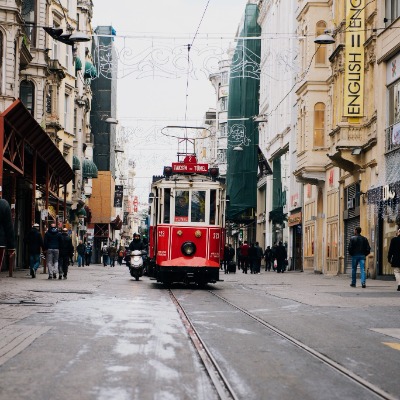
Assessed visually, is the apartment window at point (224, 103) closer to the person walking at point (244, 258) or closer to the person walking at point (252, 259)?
the person walking at point (244, 258)

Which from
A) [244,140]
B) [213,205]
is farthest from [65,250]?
[244,140]

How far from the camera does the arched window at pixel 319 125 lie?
42.6 m

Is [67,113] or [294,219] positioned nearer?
[294,219]

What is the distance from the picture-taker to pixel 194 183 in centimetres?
2503

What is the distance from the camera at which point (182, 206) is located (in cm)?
2489

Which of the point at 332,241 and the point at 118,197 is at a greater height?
the point at 118,197

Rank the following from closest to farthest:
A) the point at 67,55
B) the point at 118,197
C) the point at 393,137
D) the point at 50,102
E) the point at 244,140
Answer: the point at 393,137 → the point at 50,102 → the point at 67,55 → the point at 244,140 → the point at 118,197

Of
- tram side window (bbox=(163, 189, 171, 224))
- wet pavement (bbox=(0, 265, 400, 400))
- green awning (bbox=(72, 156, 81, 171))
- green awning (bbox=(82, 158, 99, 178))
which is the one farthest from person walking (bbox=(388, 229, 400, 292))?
green awning (bbox=(82, 158, 99, 178))

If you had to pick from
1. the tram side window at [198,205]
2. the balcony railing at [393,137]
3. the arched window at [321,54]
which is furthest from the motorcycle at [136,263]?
the arched window at [321,54]

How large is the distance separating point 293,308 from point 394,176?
1451 centimetres

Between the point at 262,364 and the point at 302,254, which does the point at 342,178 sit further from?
the point at 262,364

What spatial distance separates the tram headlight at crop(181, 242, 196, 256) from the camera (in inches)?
963

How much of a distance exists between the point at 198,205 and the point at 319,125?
745 inches

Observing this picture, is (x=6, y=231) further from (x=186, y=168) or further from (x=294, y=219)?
(x=294, y=219)
